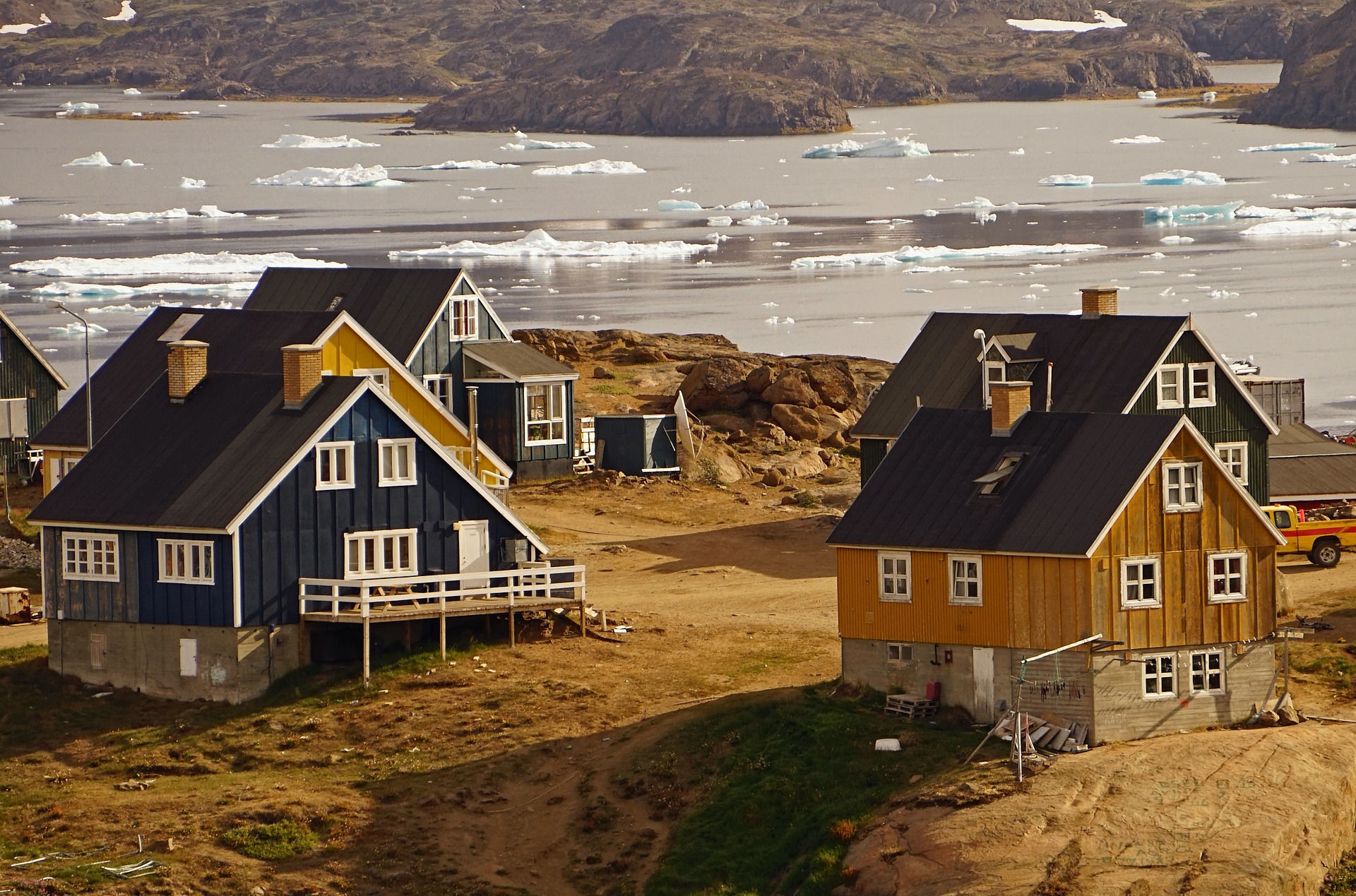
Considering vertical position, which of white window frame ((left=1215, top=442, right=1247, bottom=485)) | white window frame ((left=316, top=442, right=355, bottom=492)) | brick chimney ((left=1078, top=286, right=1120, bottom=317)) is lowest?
white window frame ((left=1215, top=442, right=1247, bottom=485))

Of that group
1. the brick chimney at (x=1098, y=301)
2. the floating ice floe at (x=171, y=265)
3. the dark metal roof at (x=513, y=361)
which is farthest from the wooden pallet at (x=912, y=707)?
the floating ice floe at (x=171, y=265)

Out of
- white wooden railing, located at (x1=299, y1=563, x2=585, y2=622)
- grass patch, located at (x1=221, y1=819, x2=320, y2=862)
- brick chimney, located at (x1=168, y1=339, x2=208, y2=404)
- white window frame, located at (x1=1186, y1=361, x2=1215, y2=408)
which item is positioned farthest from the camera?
white window frame, located at (x1=1186, y1=361, x2=1215, y2=408)

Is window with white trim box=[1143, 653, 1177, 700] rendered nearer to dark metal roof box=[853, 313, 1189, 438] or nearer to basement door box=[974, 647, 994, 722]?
basement door box=[974, 647, 994, 722]

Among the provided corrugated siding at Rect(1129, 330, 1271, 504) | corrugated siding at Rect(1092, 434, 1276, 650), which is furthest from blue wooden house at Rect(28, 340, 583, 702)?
corrugated siding at Rect(1129, 330, 1271, 504)

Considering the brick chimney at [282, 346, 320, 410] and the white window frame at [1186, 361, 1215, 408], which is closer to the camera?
the brick chimney at [282, 346, 320, 410]

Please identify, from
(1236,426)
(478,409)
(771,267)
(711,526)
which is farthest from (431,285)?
(771,267)

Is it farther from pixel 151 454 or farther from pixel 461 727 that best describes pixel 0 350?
pixel 461 727
